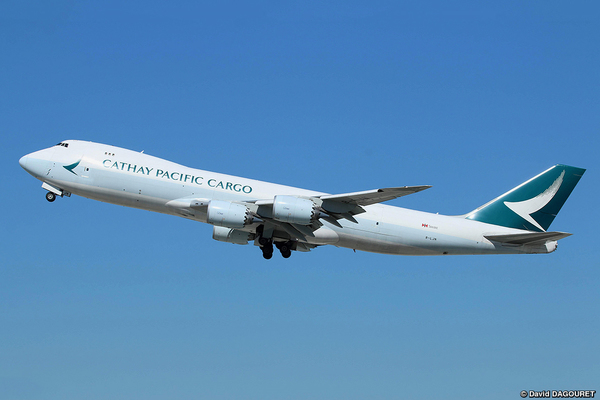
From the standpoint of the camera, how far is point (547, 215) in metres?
42.6

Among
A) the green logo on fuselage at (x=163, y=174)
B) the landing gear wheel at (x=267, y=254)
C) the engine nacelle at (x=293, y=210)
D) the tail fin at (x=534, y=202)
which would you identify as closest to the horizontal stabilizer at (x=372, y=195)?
the engine nacelle at (x=293, y=210)

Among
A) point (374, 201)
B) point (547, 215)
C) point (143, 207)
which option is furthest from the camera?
point (547, 215)

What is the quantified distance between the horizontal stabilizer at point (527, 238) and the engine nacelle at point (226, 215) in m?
15.8

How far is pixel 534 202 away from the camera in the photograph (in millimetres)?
42719

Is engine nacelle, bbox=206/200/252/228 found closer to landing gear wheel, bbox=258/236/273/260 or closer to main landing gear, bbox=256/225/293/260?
main landing gear, bbox=256/225/293/260

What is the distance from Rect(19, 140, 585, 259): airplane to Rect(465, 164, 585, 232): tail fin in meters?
0.76

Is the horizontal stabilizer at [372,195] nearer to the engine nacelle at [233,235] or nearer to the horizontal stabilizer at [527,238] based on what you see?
the engine nacelle at [233,235]

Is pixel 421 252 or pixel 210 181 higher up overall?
pixel 210 181

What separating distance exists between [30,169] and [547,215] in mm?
33906

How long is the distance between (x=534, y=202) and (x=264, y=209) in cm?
1917

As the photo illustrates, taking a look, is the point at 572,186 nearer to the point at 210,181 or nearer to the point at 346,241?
the point at 346,241

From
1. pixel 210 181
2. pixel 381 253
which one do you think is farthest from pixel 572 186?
pixel 210 181

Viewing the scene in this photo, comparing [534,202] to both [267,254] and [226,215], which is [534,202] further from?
[226,215]

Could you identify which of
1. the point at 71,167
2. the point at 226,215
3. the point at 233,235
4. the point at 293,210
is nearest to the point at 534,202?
the point at 293,210
